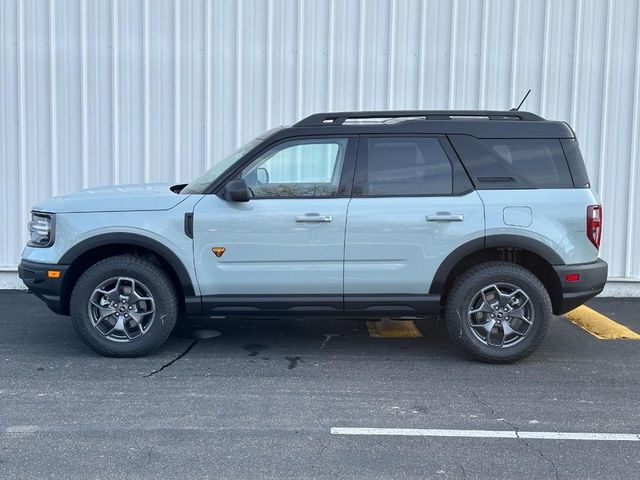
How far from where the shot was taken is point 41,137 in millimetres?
8852

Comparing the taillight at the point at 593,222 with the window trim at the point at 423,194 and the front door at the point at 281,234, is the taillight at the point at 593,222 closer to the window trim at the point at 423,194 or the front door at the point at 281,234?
the window trim at the point at 423,194

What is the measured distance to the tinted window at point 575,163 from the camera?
5531mm

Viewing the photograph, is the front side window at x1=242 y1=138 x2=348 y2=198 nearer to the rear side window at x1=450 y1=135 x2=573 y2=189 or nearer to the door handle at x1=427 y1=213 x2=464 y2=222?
the door handle at x1=427 y1=213 x2=464 y2=222

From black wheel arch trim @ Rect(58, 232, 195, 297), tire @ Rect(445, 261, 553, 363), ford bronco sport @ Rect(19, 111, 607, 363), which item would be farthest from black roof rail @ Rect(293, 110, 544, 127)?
black wheel arch trim @ Rect(58, 232, 195, 297)

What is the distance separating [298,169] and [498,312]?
1.99 meters

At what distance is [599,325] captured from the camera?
281 inches

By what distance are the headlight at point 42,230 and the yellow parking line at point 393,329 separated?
9.97 ft

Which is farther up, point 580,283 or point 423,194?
point 423,194

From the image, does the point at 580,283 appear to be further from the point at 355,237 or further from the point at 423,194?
the point at 355,237

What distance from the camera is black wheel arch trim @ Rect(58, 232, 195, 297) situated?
5.54 metres

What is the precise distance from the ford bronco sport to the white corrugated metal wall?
3.28m

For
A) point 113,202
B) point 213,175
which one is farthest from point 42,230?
point 213,175

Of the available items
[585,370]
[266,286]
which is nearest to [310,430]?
[266,286]

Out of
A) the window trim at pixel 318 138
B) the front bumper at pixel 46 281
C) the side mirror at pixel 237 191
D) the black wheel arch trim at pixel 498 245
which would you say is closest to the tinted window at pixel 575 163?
the black wheel arch trim at pixel 498 245
